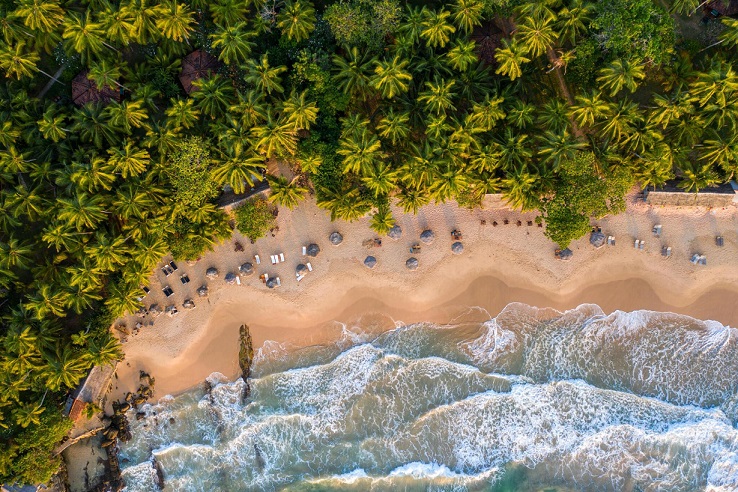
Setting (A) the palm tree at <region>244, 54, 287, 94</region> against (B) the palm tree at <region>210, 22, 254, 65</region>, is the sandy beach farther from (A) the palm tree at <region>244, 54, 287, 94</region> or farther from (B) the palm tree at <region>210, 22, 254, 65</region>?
(B) the palm tree at <region>210, 22, 254, 65</region>

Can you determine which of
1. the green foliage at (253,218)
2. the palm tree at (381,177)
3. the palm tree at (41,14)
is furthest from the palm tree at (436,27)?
the palm tree at (41,14)

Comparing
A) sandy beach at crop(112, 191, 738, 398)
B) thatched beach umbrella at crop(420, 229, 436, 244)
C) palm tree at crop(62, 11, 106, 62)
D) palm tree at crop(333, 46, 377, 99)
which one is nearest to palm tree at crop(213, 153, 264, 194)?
sandy beach at crop(112, 191, 738, 398)

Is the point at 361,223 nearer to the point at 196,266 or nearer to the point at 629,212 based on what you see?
the point at 196,266

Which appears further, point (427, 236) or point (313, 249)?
point (313, 249)

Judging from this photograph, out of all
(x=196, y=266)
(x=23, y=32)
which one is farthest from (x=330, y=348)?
(x=23, y=32)

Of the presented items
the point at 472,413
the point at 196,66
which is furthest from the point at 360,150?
the point at 472,413

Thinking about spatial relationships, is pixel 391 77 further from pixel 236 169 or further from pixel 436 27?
pixel 236 169
